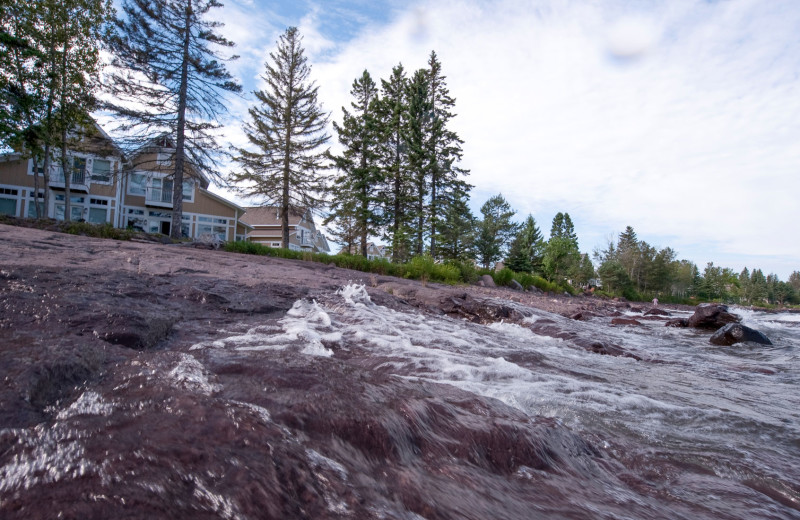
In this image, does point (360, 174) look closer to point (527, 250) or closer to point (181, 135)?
point (181, 135)

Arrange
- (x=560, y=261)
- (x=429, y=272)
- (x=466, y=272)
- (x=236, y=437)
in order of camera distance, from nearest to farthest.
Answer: (x=236, y=437)
(x=429, y=272)
(x=466, y=272)
(x=560, y=261)

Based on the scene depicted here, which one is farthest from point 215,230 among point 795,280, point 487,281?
point 795,280

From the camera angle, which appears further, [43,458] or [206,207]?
[206,207]

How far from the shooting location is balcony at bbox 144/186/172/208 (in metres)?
28.5

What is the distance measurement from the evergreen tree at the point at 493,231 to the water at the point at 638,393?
35.7m

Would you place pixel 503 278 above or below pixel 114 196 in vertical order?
below

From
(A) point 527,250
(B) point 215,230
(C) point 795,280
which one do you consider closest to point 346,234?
(B) point 215,230

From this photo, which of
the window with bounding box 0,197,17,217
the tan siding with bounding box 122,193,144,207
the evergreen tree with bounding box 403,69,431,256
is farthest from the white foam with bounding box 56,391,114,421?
the tan siding with bounding box 122,193,144,207

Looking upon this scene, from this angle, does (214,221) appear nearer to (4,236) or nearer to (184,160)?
(184,160)

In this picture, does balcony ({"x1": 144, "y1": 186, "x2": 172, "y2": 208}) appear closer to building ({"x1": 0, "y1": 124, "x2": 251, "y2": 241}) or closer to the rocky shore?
building ({"x1": 0, "y1": 124, "x2": 251, "y2": 241})

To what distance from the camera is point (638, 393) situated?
3248 millimetres

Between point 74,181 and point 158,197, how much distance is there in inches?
185

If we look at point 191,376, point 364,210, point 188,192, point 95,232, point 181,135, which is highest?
point 181,135

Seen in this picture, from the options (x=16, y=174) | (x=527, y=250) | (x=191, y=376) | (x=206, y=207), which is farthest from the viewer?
(x=527, y=250)
